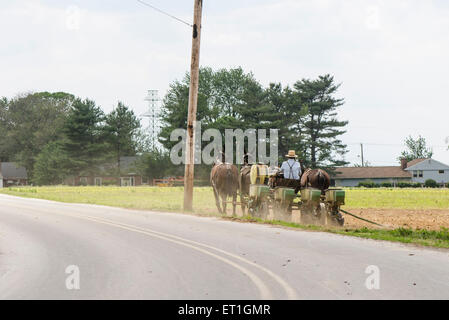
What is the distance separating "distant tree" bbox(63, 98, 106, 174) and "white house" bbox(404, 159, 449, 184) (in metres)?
52.6

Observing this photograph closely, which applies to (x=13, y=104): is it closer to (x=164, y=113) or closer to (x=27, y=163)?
(x=27, y=163)

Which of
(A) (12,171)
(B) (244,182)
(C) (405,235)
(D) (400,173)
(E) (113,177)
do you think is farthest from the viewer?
(A) (12,171)

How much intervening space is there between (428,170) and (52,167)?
62.9 metres

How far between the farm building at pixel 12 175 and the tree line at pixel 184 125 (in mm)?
A: 2200

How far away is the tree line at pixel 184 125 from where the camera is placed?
225 ft

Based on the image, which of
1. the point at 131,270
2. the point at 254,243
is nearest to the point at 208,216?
the point at 254,243

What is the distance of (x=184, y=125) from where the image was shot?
225ft

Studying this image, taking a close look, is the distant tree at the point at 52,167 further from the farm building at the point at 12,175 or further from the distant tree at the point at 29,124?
the farm building at the point at 12,175

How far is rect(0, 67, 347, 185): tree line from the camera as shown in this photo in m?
68.6

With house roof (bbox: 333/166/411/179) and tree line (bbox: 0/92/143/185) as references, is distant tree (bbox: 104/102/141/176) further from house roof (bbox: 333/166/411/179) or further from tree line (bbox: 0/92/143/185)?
house roof (bbox: 333/166/411/179)

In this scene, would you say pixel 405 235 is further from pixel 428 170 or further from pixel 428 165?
pixel 428 165

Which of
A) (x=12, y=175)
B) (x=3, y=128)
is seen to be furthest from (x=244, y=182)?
(x=3, y=128)

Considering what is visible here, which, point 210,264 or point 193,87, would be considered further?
point 193,87

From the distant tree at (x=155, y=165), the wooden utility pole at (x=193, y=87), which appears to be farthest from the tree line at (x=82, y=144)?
the wooden utility pole at (x=193, y=87)
